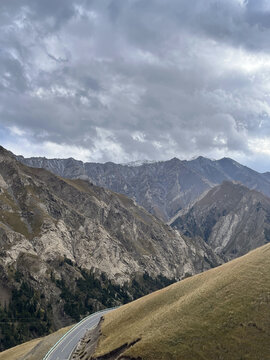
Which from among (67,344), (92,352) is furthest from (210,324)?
(67,344)

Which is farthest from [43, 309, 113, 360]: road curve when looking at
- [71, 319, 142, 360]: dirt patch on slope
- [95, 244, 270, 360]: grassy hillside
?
[95, 244, 270, 360]: grassy hillside

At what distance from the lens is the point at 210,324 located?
45.8m

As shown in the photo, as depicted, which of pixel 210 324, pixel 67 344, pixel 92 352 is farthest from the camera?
pixel 67 344

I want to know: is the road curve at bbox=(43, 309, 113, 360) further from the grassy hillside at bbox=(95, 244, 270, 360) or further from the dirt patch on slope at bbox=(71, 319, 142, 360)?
the grassy hillside at bbox=(95, 244, 270, 360)

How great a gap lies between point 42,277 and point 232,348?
169 m

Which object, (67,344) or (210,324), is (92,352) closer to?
(67,344)

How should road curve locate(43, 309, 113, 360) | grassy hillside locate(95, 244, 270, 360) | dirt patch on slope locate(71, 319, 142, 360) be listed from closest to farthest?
1. grassy hillside locate(95, 244, 270, 360)
2. dirt patch on slope locate(71, 319, 142, 360)
3. road curve locate(43, 309, 113, 360)

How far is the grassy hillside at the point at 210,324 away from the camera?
4119 cm

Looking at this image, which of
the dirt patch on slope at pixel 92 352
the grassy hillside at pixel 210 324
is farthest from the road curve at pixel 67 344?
the grassy hillside at pixel 210 324

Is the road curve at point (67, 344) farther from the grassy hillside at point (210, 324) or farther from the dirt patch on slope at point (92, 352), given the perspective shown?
the grassy hillside at point (210, 324)

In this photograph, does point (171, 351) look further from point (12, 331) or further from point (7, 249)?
point (7, 249)

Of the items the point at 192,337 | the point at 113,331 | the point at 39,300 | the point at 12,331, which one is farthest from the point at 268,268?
the point at 39,300

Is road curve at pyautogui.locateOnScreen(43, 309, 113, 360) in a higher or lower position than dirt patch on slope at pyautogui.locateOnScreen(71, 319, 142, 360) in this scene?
lower

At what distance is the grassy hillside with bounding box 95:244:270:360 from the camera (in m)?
41.2
